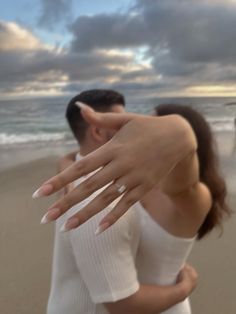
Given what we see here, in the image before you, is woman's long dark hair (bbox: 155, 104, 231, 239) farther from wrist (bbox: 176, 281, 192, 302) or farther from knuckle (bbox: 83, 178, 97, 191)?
knuckle (bbox: 83, 178, 97, 191)

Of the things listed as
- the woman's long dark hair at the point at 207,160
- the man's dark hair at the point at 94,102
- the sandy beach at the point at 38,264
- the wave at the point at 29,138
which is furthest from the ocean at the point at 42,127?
the woman's long dark hair at the point at 207,160

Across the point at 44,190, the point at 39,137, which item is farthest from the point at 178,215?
the point at 39,137

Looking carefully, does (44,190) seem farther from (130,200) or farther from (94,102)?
(94,102)

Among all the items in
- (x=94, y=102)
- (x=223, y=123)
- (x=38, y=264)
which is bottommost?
(x=223, y=123)

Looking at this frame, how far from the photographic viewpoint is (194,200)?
51.8 inches

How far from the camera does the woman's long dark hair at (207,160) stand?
1.50 meters

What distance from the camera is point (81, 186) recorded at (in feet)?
2.93

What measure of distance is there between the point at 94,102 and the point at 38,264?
Answer: 231 cm

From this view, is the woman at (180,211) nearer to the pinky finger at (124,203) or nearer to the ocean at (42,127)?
the pinky finger at (124,203)

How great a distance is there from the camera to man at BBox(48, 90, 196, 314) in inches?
53.5

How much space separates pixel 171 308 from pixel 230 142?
8.89m

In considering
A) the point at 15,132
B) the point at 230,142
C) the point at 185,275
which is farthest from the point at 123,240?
the point at 15,132

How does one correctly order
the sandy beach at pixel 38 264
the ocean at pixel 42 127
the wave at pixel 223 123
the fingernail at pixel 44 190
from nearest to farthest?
1. the fingernail at pixel 44 190
2. the sandy beach at pixel 38 264
3. the ocean at pixel 42 127
4. the wave at pixel 223 123

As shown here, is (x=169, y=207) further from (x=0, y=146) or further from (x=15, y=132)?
(x=15, y=132)
